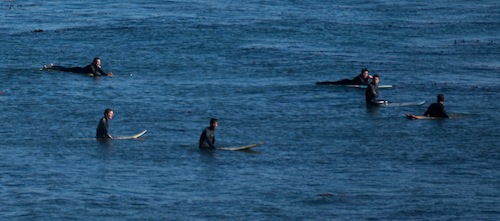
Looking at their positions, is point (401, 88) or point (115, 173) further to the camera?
point (401, 88)

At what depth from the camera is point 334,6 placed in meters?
96.2

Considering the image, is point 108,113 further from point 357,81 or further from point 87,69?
point 357,81

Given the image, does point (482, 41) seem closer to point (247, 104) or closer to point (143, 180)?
point (247, 104)

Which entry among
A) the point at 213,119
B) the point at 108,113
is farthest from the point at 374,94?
the point at 108,113

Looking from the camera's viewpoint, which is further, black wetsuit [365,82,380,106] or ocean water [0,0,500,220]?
black wetsuit [365,82,380,106]

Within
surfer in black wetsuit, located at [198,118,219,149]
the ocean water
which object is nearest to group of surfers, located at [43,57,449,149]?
surfer in black wetsuit, located at [198,118,219,149]

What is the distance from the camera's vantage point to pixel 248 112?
56.4 meters

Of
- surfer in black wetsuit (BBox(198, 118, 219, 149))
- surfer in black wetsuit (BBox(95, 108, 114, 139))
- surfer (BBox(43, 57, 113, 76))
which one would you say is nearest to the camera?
surfer in black wetsuit (BBox(198, 118, 219, 149))

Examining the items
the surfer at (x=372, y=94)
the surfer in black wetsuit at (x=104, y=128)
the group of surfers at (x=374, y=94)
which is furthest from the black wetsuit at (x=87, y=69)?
the surfer in black wetsuit at (x=104, y=128)

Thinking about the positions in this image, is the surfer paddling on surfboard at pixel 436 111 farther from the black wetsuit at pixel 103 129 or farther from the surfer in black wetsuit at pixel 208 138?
the black wetsuit at pixel 103 129

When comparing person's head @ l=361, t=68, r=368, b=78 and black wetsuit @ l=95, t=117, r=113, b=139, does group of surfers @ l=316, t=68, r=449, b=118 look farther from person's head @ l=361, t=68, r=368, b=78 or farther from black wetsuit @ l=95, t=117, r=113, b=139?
black wetsuit @ l=95, t=117, r=113, b=139

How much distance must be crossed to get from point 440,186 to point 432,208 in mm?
3084

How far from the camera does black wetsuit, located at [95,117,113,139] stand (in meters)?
48.6

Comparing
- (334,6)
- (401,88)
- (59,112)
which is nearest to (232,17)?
(334,6)
